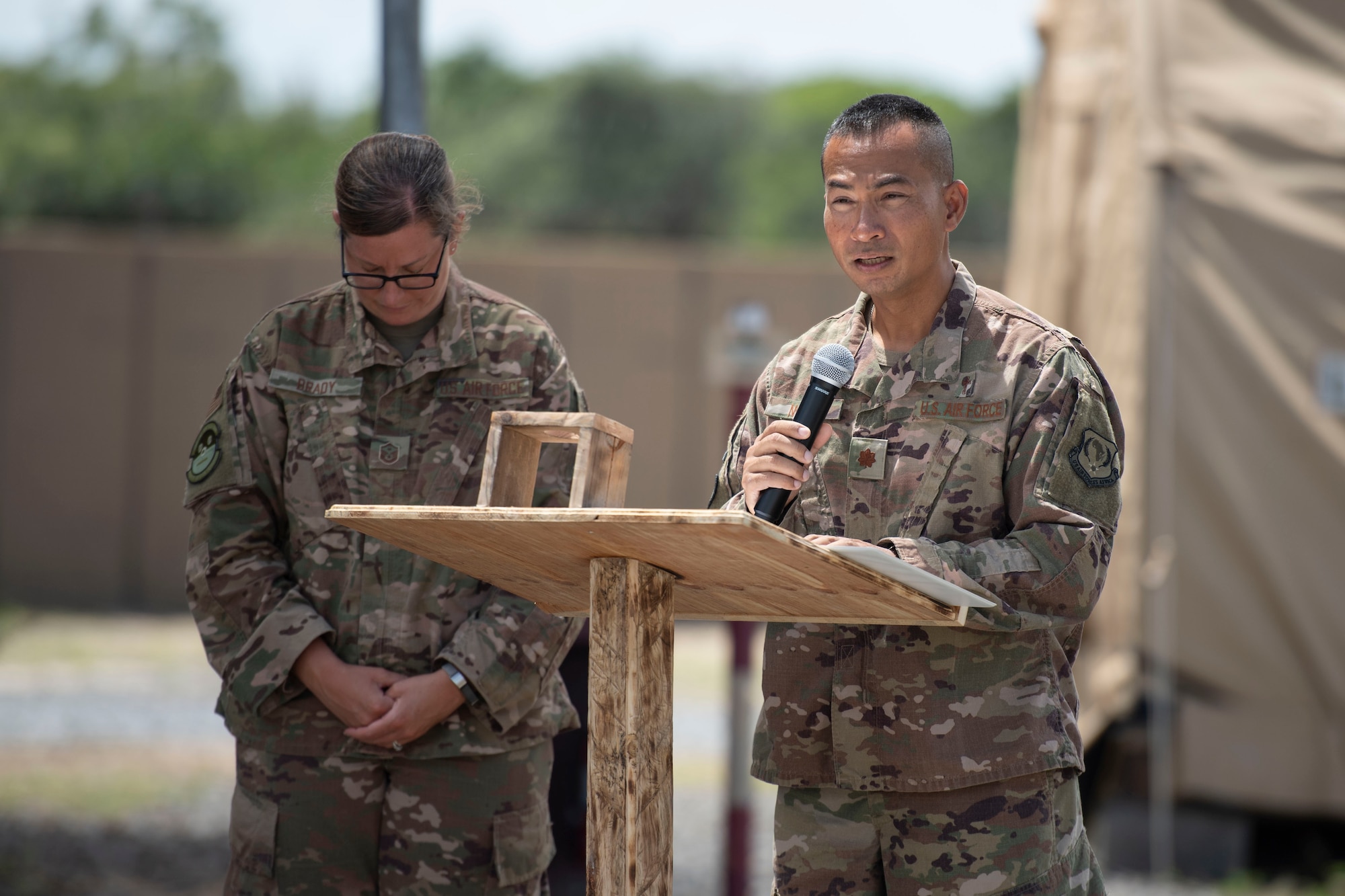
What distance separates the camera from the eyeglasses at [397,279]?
9.19ft

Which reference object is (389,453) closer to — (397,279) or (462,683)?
(397,279)

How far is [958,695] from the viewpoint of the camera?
7.67 feet

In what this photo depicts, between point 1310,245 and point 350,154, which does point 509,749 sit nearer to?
point 350,154

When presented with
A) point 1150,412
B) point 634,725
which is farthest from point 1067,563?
point 1150,412

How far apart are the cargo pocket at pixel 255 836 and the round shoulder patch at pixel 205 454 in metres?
0.63

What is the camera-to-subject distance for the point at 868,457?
7.96ft

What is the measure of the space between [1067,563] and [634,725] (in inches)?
27.7

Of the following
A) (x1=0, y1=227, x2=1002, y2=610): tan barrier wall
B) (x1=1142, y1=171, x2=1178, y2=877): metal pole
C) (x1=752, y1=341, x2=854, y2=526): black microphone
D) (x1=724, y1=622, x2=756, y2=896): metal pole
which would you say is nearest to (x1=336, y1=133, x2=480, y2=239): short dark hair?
(x1=752, y1=341, x2=854, y2=526): black microphone

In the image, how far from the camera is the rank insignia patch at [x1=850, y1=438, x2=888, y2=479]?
2416 mm

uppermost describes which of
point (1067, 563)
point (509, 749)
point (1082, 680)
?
point (1067, 563)

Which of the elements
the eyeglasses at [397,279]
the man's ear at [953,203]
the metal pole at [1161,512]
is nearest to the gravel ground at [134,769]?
the metal pole at [1161,512]

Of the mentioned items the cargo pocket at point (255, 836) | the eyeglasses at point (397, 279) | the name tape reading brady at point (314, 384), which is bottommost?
the cargo pocket at point (255, 836)

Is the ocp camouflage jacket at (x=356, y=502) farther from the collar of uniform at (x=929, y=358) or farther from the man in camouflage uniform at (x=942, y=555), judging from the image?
the collar of uniform at (x=929, y=358)

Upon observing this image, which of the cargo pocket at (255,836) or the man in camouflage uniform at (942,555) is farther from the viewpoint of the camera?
the cargo pocket at (255,836)
